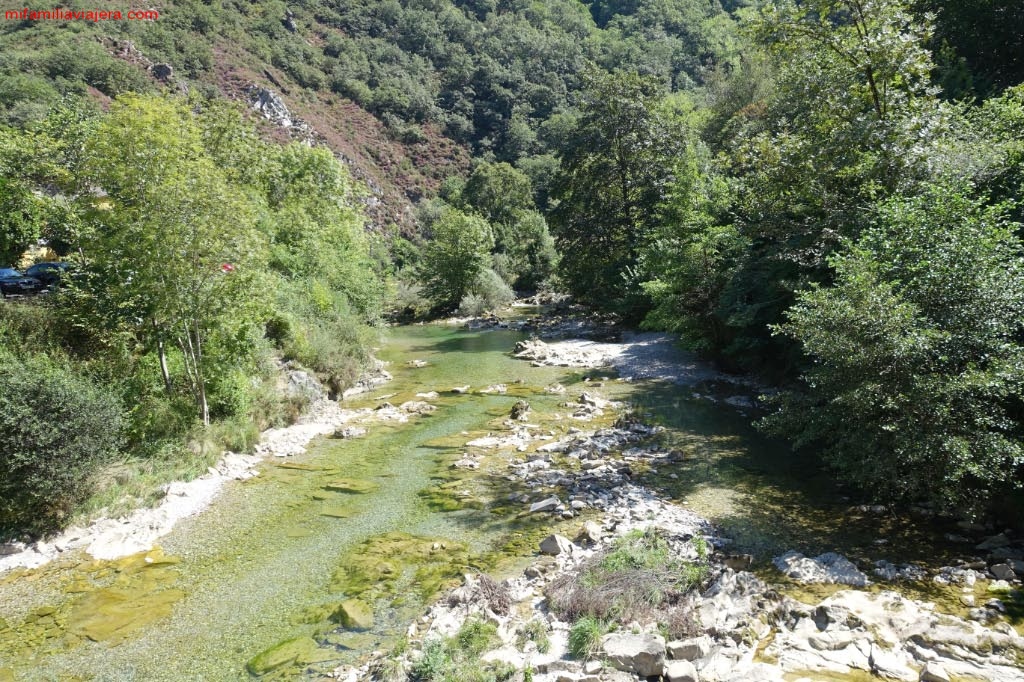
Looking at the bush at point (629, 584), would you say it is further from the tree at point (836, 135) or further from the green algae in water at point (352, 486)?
the tree at point (836, 135)

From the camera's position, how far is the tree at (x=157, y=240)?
41.4ft

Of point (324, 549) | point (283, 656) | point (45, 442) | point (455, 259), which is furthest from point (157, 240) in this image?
point (455, 259)

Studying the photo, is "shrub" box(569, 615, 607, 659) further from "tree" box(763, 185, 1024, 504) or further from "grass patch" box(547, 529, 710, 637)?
"tree" box(763, 185, 1024, 504)

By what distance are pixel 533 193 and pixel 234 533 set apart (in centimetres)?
7470

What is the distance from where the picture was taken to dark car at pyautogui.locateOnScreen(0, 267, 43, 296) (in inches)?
645

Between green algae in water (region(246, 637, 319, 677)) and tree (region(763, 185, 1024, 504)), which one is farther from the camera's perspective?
tree (region(763, 185, 1024, 504))

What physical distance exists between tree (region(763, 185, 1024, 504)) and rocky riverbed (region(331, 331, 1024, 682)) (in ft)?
5.05

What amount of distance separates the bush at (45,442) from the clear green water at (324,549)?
4.22 ft

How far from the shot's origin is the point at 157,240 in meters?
12.6

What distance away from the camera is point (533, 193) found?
80750 millimetres

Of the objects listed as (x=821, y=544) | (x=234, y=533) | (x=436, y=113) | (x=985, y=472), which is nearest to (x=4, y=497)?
(x=234, y=533)

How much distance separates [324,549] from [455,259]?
39087 mm

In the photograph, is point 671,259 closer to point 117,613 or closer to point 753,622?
point 753,622

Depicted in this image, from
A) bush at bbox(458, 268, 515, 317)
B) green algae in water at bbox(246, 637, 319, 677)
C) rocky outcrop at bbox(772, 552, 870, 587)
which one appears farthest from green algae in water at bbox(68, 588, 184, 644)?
bush at bbox(458, 268, 515, 317)
